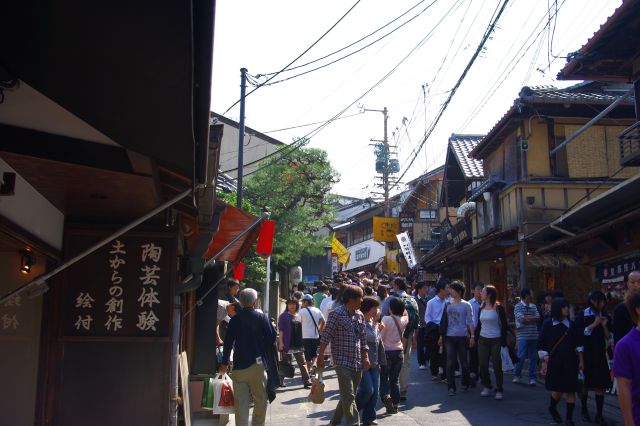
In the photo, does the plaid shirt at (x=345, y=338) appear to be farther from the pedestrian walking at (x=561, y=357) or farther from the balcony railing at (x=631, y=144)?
the balcony railing at (x=631, y=144)

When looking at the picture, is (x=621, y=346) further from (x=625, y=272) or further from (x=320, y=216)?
(x=320, y=216)

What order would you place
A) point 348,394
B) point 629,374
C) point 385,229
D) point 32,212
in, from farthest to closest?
point 385,229 → point 348,394 → point 32,212 → point 629,374

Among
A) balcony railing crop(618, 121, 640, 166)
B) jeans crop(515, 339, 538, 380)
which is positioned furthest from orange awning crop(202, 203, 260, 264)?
balcony railing crop(618, 121, 640, 166)

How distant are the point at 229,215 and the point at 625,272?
824cm

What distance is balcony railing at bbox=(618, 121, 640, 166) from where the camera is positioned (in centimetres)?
1310

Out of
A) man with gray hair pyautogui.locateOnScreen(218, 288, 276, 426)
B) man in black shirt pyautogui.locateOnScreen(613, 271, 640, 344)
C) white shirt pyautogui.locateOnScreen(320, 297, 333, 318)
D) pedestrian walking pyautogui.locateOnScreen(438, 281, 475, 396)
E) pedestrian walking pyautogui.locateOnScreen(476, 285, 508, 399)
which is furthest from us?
white shirt pyautogui.locateOnScreen(320, 297, 333, 318)

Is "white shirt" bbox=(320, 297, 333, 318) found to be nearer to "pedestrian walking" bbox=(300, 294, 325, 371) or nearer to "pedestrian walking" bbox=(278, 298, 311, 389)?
"pedestrian walking" bbox=(300, 294, 325, 371)

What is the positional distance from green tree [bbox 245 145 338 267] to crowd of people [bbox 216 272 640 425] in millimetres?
8493

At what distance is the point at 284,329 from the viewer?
526 inches

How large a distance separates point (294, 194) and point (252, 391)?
1507cm

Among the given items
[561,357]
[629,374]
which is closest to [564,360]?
[561,357]

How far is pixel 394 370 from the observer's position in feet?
33.4

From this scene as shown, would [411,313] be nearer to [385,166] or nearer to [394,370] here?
[394,370]

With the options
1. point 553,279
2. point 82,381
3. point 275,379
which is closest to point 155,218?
point 82,381
